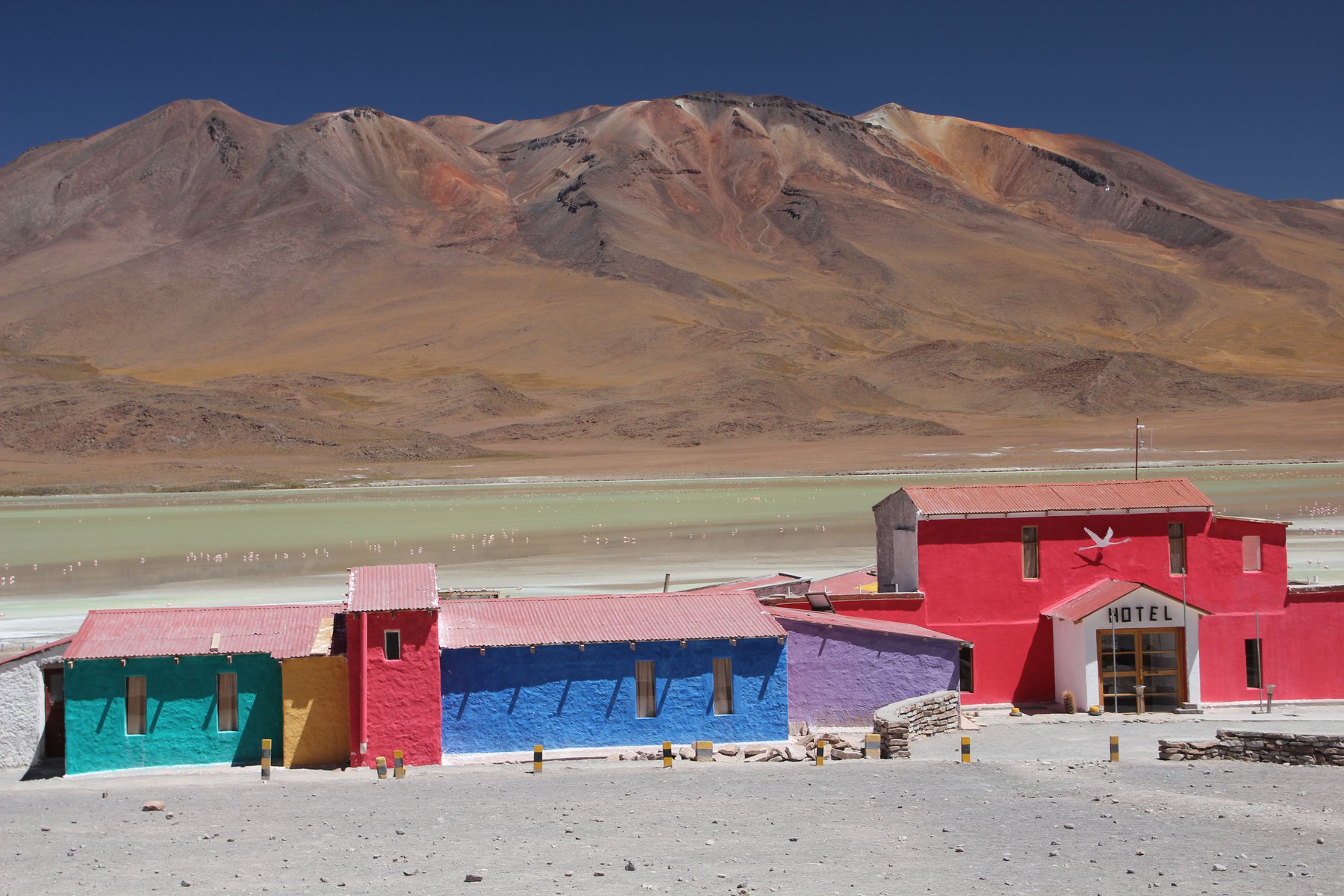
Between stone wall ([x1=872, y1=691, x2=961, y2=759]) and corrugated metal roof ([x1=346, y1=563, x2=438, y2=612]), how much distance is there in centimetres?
583

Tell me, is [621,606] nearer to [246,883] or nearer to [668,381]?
[246,883]

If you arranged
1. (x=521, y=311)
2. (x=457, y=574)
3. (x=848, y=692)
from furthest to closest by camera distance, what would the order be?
(x=521, y=311)
(x=457, y=574)
(x=848, y=692)

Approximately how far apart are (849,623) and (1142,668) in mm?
4804

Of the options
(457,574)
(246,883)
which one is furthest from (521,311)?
(246,883)

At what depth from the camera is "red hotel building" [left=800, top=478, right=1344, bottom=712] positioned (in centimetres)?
2198

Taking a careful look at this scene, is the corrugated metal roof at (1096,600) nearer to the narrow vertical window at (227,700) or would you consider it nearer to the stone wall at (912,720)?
the stone wall at (912,720)

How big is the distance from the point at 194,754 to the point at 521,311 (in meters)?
136

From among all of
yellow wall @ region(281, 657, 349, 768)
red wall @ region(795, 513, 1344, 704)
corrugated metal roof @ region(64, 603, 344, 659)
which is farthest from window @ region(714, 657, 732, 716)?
corrugated metal roof @ region(64, 603, 344, 659)

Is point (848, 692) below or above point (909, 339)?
below

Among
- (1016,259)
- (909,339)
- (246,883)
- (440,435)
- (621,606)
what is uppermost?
(1016,259)

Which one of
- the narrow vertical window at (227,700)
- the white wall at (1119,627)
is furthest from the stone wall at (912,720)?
the narrow vertical window at (227,700)

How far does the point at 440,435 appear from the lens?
101 metres

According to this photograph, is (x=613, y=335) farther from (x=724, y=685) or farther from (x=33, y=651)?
(x=33, y=651)

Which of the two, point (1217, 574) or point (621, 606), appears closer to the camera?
point (621, 606)
